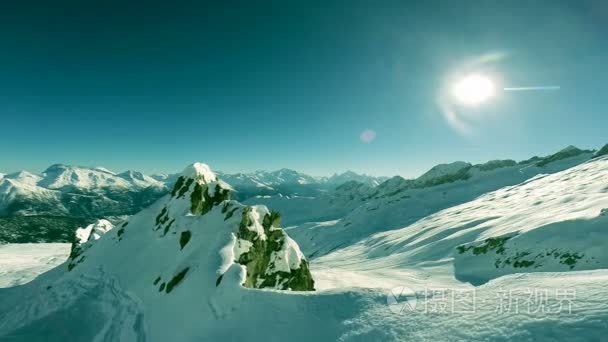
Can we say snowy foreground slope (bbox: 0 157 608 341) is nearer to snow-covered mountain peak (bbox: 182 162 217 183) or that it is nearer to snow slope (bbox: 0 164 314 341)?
snow slope (bbox: 0 164 314 341)

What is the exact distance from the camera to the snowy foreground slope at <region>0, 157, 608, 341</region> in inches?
461

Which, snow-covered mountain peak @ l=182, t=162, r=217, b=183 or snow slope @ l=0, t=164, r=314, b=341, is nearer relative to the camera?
snow slope @ l=0, t=164, r=314, b=341

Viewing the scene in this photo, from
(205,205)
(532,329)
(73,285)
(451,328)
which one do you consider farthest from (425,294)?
(73,285)

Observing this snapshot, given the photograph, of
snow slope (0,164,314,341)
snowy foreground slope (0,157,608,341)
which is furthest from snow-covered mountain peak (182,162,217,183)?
snowy foreground slope (0,157,608,341)

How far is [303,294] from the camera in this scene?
1731cm

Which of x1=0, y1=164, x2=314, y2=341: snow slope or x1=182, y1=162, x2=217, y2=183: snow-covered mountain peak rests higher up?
x1=182, y1=162, x2=217, y2=183: snow-covered mountain peak

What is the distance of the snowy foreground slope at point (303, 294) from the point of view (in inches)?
461

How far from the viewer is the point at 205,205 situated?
45062mm

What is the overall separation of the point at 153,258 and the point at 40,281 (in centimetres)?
3247

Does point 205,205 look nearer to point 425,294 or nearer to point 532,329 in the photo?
point 425,294

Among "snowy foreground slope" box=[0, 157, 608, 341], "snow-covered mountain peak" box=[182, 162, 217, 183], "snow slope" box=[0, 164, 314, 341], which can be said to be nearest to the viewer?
"snowy foreground slope" box=[0, 157, 608, 341]

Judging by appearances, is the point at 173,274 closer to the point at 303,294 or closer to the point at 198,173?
the point at 303,294

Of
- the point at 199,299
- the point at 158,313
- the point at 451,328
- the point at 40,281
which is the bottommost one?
the point at 40,281

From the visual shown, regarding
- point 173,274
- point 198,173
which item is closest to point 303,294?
point 173,274
